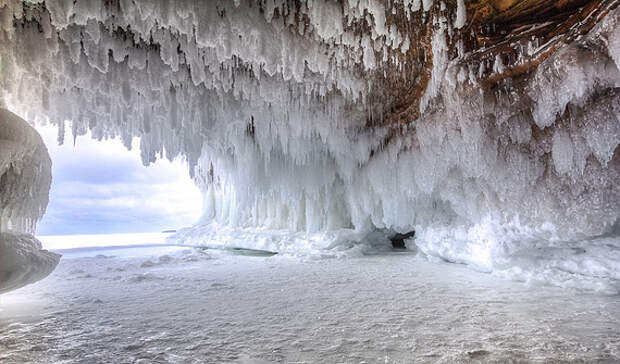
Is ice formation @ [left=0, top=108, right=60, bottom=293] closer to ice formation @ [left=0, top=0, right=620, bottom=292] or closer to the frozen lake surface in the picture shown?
the frozen lake surface

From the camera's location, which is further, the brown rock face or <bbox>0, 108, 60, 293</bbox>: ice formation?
the brown rock face

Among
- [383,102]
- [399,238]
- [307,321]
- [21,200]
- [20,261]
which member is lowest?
[307,321]

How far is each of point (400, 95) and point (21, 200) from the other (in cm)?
535

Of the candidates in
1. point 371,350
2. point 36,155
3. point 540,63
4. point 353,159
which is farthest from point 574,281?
point 36,155

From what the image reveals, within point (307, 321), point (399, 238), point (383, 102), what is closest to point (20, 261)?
point (307, 321)

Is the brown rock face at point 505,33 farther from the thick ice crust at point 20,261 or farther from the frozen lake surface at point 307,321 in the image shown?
the thick ice crust at point 20,261

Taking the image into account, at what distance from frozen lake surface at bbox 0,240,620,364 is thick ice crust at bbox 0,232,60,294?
0.35 m

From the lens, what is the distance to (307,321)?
107 inches

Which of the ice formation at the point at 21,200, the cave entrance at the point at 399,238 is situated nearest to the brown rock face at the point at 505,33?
the ice formation at the point at 21,200

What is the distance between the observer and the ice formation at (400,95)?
3.59 meters

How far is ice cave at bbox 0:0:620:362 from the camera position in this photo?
3422 millimetres

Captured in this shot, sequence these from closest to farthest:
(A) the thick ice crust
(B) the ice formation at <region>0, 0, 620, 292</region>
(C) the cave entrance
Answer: (A) the thick ice crust → (B) the ice formation at <region>0, 0, 620, 292</region> → (C) the cave entrance

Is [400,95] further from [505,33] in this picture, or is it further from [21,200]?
[21,200]

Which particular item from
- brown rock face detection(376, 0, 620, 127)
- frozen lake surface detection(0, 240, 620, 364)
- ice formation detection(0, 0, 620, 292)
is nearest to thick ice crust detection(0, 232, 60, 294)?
frozen lake surface detection(0, 240, 620, 364)
